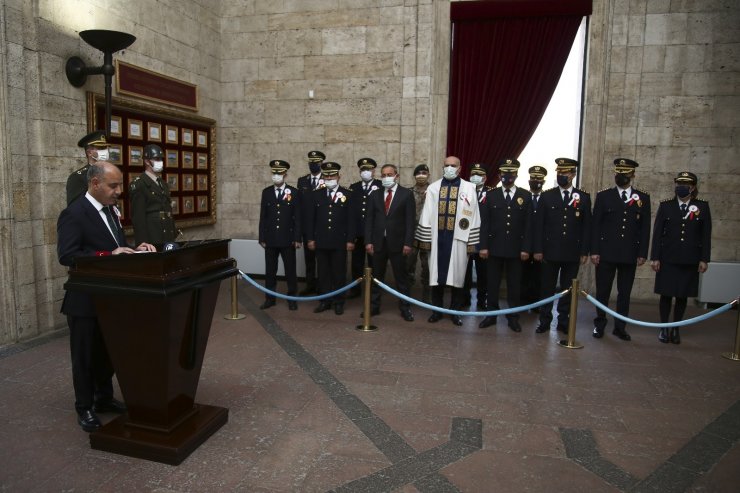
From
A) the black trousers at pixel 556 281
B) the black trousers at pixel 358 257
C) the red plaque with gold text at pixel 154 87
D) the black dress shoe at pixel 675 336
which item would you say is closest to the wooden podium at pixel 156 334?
the black trousers at pixel 556 281

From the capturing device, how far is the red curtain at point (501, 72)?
23.6 ft

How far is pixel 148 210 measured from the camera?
5227 mm

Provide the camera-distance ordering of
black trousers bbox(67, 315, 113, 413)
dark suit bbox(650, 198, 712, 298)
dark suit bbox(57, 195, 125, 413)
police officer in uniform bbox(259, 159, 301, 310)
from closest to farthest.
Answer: dark suit bbox(57, 195, 125, 413) < black trousers bbox(67, 315, 113, 413) < dark suit bbox(650, 198, 712, 298) < police officer in uniform bbox(259, 159, 301, 310)

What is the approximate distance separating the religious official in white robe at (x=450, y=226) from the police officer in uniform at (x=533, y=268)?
31.8 inches

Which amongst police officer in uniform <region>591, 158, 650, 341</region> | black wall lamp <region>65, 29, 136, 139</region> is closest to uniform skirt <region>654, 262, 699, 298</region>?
police officer in uniform <region>591, 158, 650, 341</region>

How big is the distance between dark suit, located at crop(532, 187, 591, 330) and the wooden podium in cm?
359

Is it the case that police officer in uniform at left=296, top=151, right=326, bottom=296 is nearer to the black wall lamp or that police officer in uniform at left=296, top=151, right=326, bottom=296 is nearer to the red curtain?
the red curtain

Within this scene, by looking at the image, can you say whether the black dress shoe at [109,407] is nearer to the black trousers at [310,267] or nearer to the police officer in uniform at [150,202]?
the police officer in uniform at [150,202]

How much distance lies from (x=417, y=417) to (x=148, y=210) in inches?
136

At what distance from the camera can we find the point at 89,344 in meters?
3.08

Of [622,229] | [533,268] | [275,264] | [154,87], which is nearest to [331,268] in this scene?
[275,264]

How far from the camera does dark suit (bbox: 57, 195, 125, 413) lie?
9.47 ft

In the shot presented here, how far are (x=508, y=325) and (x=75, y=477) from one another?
14.3 ft

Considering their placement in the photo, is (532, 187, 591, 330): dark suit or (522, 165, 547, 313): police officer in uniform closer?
(532, 187, 591, 330): dark suit
